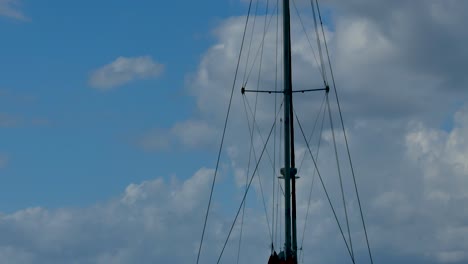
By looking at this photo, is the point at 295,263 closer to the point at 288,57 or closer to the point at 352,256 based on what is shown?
the point at 352,256

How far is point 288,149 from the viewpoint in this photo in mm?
57344

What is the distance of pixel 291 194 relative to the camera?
57.2 meters

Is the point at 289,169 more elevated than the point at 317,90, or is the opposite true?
the point at 317,90

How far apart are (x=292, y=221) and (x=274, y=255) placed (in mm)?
1877

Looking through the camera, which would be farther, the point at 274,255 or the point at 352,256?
the point at 352,256

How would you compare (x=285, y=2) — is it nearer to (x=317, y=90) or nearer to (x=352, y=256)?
(x=317, y=90)

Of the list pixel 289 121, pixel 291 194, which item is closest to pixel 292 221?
pixel 291 194

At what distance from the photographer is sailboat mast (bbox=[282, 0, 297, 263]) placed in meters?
56.5

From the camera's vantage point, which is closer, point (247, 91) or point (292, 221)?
point (292, 221)

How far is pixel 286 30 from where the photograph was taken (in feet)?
193

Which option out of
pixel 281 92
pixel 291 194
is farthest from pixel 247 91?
pixel 291 194

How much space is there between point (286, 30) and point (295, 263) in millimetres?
11783

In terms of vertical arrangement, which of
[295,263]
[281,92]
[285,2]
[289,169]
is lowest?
[295,263]

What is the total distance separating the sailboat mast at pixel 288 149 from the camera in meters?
56.5
